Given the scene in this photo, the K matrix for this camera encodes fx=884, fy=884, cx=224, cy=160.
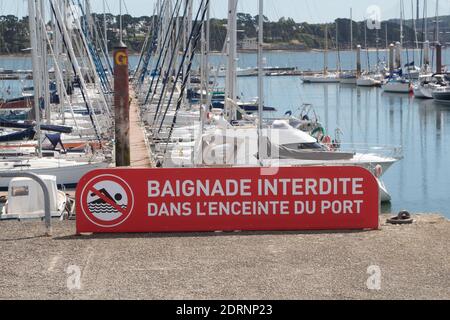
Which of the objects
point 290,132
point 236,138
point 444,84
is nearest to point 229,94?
point 290,132

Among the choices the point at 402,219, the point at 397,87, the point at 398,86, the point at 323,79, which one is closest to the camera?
the point at 402,219

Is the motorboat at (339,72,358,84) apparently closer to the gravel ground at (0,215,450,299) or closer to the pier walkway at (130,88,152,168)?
the pier walkway at (130,88,152,168)

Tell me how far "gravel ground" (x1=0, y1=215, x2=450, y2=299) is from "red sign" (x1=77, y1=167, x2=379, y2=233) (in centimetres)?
26

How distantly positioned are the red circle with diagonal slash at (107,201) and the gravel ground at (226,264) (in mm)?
304

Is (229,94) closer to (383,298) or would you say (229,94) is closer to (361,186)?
(361,186)

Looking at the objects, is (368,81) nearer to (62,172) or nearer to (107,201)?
(62,172)

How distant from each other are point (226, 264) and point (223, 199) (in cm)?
214

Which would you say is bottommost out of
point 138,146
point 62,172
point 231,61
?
point 62,172

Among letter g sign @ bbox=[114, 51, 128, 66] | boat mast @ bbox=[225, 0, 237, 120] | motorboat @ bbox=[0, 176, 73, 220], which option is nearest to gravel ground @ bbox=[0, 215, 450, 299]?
letter g sign @ bbox=[114, 51, 128, 66]

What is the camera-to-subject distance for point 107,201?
1344 cm

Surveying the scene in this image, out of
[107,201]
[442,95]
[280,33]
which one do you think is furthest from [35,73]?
[280,33]

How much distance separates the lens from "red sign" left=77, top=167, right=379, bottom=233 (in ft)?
43.9

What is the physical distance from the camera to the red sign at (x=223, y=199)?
527 inches

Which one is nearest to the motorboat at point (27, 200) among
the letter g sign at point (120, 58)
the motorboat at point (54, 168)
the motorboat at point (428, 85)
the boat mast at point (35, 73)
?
the letter g sign at point (120, 58)
